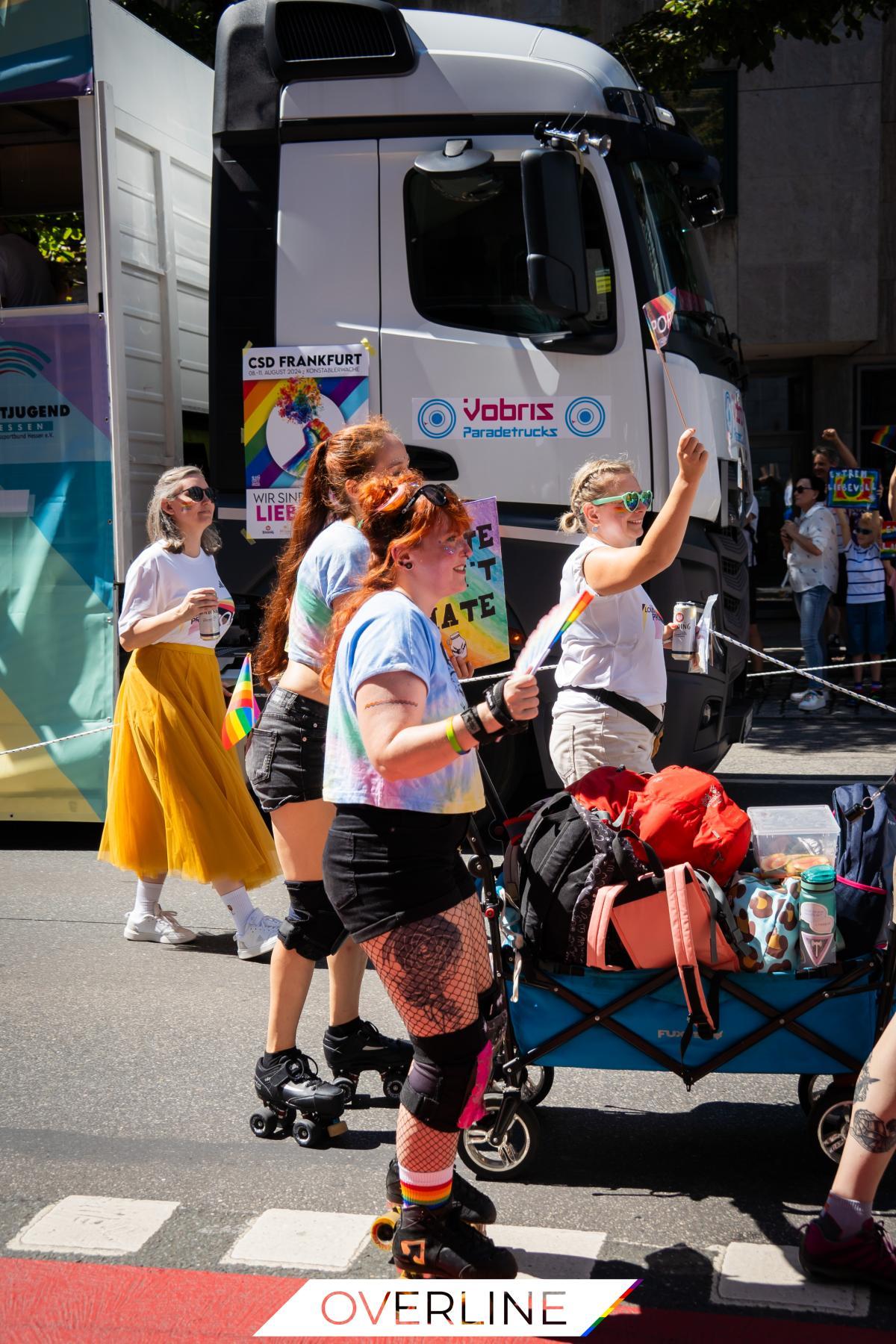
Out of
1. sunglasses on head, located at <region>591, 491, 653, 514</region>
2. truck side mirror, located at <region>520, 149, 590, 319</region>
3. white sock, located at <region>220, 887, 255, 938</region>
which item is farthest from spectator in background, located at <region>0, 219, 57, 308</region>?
sunglasses on head, located at <region>591, 491, 653, 514</region>

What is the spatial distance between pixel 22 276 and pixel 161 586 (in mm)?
2484

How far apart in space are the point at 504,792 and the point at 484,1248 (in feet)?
12.1

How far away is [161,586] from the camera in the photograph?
18.2ft

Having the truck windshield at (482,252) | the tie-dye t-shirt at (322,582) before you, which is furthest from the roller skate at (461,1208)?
the truck windshield at (482,252)

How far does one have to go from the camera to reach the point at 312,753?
393 centimetres

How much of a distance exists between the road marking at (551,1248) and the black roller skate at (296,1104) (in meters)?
0.68

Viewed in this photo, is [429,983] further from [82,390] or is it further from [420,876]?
[82,390]

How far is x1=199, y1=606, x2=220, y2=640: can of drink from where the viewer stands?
215 inches

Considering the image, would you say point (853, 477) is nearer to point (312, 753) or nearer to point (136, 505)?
point (136, 505)

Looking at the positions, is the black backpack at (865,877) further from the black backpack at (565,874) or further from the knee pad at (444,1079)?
the knee pad at (444,1079)

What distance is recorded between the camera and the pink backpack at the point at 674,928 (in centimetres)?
329

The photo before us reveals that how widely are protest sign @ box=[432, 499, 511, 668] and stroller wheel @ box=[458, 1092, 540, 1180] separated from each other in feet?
5.64

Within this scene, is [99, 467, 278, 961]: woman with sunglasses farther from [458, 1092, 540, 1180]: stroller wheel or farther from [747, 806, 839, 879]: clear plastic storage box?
[747, 806, 839, 879]: clear plastic storage box

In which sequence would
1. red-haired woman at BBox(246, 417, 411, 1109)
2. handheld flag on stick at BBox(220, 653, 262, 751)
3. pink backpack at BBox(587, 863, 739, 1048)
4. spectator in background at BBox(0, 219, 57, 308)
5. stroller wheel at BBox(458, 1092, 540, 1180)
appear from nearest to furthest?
pink backpack at BBox(587, 863, 739, 1048)
stroller wheel at BBox(458, 1092, 540, 1180)
red-haired woman at BBox(246, 417, 411, 1109)
handheld flag on stick at BBox(220, 653, 262, 751)
spectator in background at BBox(0, 219, 57, 308)
